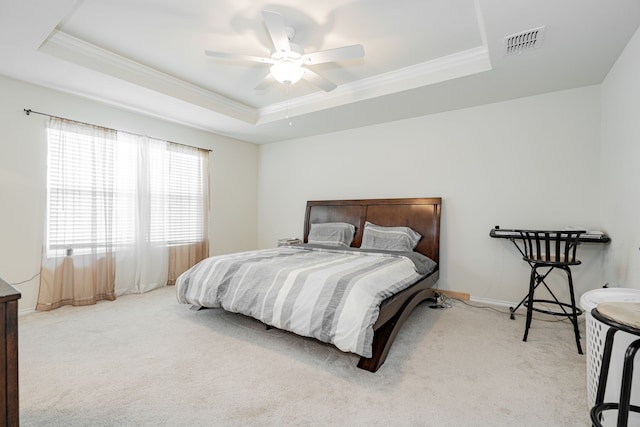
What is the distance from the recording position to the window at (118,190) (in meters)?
3.37

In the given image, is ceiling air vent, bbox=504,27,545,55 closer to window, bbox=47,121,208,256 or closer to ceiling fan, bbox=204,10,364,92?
ceiling fan, bbox=204,10,364,92

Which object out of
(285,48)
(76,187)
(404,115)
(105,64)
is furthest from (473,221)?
(76,187)

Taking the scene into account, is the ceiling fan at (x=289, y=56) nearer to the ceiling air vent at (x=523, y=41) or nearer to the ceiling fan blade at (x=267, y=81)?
the ceiling fan blade at (x=267, y=81)

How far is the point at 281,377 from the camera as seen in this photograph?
198 cm

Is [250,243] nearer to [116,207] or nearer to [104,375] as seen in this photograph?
[116,207]

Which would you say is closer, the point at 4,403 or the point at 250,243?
the point at 4,403

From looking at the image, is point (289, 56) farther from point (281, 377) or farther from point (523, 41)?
point (281, 377)

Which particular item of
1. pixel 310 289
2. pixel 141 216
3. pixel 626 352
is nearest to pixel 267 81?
pixel 310 289

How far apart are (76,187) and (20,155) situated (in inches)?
21.4

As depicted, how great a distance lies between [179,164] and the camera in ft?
14.8

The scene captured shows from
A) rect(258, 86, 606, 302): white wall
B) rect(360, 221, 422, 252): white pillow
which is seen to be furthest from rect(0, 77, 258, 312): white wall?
rect(360, 221, 422, 252): white pillow

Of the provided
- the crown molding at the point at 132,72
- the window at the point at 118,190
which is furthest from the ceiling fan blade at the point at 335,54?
the window at the point at 118,190

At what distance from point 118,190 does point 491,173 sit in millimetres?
4593

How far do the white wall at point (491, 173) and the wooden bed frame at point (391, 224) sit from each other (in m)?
0.17
